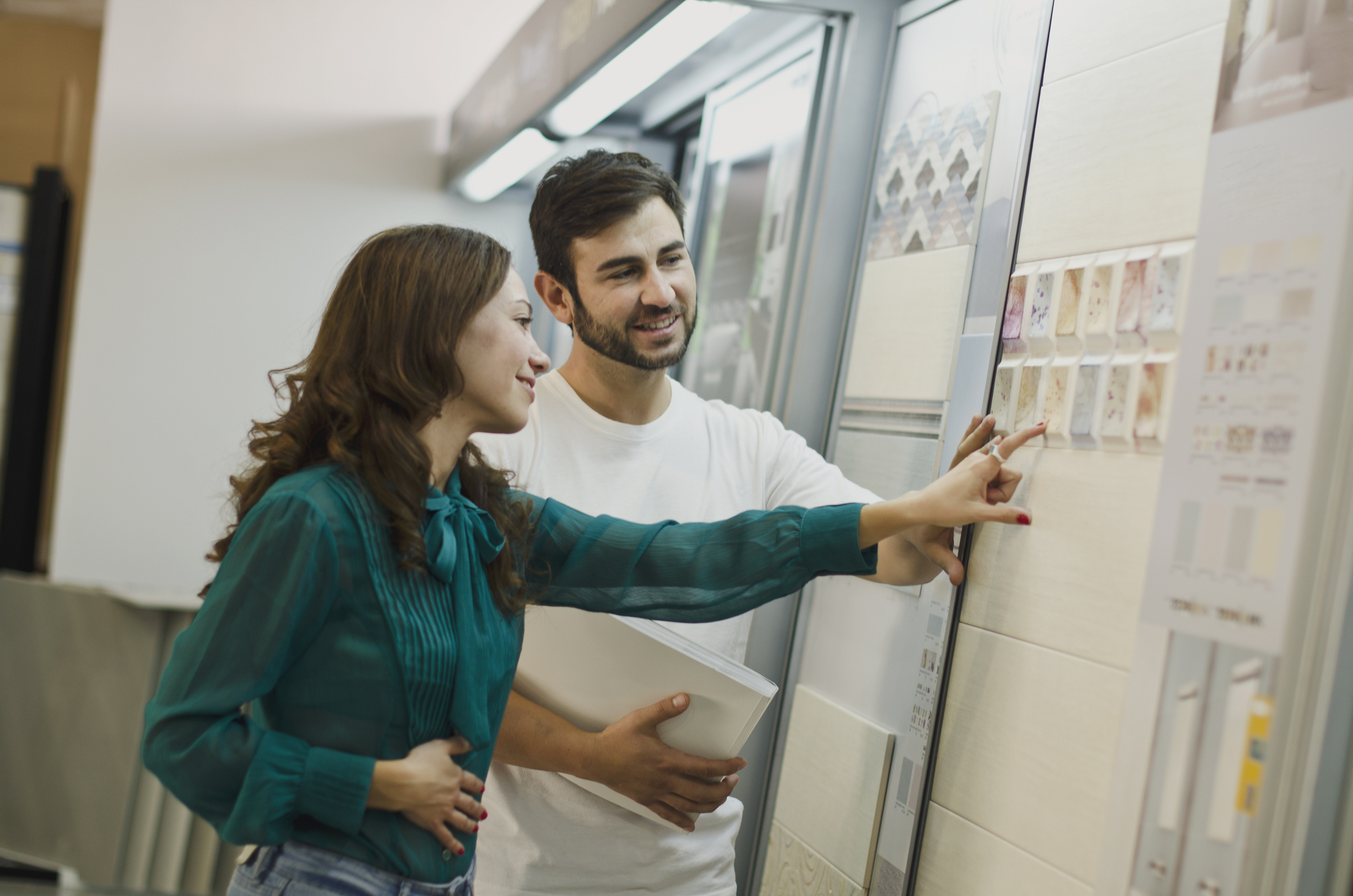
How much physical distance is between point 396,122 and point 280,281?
2.76 ft

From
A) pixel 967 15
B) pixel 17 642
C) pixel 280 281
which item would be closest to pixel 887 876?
pixel 967 15

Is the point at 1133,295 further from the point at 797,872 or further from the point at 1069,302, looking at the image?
the point at 797,872

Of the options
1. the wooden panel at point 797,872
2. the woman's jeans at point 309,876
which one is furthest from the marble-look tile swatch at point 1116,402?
the woman's jeans at point 309,876

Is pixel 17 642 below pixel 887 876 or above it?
below

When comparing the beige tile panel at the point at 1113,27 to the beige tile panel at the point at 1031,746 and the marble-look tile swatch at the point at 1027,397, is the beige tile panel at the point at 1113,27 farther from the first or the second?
the beige tile panel at the point at 1031,746

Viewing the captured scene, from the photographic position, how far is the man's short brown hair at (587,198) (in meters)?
1.75

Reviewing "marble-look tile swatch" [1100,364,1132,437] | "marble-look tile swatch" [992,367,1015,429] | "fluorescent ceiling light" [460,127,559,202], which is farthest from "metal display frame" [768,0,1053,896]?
"fluorescent ceiling light" [460,127,559,202]

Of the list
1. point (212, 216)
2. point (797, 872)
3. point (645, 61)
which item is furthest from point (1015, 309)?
point (212, 216)

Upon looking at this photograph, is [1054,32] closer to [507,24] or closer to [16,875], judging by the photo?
[507,24]

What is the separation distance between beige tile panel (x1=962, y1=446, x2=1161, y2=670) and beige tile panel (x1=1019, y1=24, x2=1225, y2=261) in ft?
0.91

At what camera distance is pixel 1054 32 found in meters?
1.50

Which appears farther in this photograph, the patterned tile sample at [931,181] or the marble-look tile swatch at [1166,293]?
the patterned tile sample at [931,181]

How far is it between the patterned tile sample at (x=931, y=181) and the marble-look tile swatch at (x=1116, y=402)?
40 centimetres

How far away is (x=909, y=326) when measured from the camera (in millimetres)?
1762
